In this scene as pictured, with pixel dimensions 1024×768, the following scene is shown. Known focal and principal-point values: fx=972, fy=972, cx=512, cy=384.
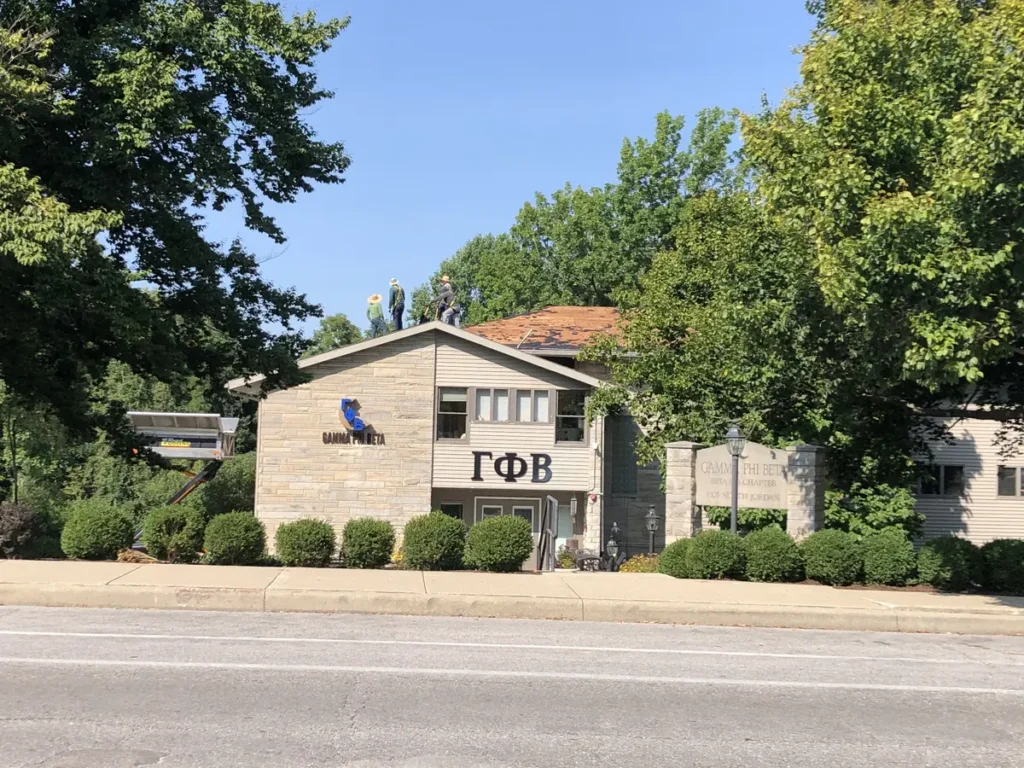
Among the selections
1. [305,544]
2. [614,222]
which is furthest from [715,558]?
[614,222]

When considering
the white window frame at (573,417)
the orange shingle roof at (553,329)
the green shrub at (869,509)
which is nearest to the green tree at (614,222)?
the orange shingle roof at (553,329)

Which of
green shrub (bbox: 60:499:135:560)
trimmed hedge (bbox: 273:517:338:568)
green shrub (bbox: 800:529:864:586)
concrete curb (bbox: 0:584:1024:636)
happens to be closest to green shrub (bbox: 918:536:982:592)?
green shrub (bbox: 800:529:864:586)

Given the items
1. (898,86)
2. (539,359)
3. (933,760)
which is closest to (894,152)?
(898,86)

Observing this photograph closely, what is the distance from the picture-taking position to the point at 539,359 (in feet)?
94.0

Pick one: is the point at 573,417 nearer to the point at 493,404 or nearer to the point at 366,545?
the point at 493,404

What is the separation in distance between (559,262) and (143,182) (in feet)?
104

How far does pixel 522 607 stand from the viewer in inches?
415

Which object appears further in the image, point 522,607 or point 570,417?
point 570,417

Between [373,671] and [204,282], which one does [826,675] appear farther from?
[204,282]

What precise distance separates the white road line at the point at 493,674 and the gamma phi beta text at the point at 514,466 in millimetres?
21338

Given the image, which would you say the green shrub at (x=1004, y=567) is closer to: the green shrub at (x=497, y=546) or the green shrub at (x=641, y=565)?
the green shrub at (x=641, y=565)

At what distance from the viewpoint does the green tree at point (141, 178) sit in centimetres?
1402

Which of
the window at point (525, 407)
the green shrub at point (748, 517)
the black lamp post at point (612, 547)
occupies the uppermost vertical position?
the window at point (525, 407)

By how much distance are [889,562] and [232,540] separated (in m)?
8.83
